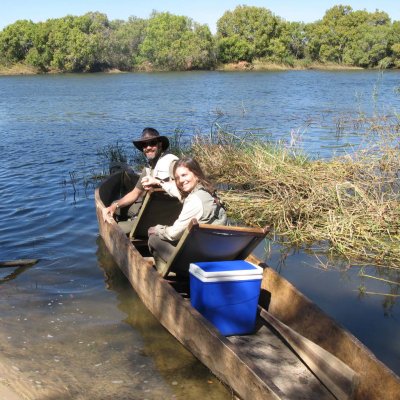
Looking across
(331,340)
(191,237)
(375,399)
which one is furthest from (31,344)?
(375,399)

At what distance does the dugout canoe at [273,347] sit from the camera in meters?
3.52

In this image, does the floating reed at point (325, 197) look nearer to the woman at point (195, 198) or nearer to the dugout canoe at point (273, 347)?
the dugout canoe at point (273, 347)

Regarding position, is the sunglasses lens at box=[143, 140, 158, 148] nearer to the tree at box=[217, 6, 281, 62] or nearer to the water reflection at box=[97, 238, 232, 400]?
the water reflection at box=[97, 238, 232, 400]

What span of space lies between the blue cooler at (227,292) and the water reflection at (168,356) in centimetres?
44

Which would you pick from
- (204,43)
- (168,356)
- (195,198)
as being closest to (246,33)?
(204,43)

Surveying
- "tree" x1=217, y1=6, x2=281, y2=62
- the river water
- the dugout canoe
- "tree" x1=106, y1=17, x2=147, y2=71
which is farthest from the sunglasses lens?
"tree" x1=217, y1=6, x2=281, y2=62

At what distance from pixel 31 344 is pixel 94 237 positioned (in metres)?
3.15

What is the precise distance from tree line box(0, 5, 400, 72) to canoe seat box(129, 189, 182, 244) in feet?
202

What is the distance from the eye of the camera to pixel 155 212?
6207mm

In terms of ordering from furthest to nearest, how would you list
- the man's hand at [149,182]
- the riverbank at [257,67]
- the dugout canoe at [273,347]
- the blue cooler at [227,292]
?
the riverbank at [257,67]
the man's hand at [149,182]
the blue cooler at [227,292]
the dugout canoe at [273,347]

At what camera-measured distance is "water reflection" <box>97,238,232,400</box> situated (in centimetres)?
414

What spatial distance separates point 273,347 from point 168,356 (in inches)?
37.3

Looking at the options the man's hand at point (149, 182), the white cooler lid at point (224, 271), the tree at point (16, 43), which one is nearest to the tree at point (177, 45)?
the tree at point (16, 43)

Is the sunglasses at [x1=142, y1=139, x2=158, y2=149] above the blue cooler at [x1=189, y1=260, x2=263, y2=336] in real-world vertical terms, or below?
above
